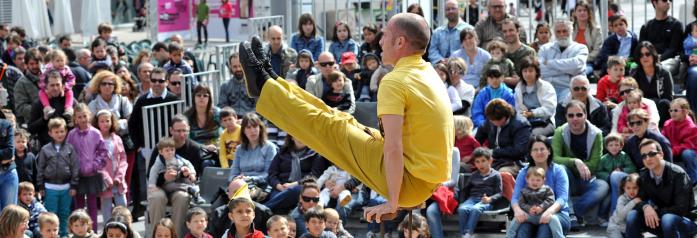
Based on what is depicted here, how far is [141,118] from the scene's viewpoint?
14.2 meters

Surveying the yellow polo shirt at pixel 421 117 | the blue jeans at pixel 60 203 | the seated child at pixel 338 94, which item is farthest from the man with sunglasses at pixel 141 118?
the yellow polo shirt at pixel 421 117

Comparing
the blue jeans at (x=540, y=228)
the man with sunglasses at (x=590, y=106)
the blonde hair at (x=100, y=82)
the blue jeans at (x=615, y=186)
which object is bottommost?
the blue jeans at (x=540, y=228)

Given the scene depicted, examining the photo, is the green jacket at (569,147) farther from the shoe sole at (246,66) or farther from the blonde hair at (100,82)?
the shoe sole at (246,66)

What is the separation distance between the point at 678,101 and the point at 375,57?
11.4 ft

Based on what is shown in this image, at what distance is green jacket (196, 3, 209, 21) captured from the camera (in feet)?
83.3

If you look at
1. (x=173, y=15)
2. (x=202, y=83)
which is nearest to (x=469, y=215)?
(x=202, y=83)

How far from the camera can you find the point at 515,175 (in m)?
12.3

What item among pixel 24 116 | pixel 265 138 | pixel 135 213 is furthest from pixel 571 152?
pixel 24 116

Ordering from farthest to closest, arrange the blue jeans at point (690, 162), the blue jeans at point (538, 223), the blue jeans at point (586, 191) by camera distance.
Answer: the blue jeans at point (690, 162)
the blue jeans at point (586, 191)
the blue jeans at point (538, 223)

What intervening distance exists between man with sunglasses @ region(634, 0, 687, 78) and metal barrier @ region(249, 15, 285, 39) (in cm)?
450

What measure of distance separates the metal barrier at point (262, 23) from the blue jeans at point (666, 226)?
20.4ft

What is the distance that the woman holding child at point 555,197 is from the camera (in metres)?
11.6

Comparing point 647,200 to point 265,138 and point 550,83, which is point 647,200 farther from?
point 265,138

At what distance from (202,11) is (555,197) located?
14.6 m
